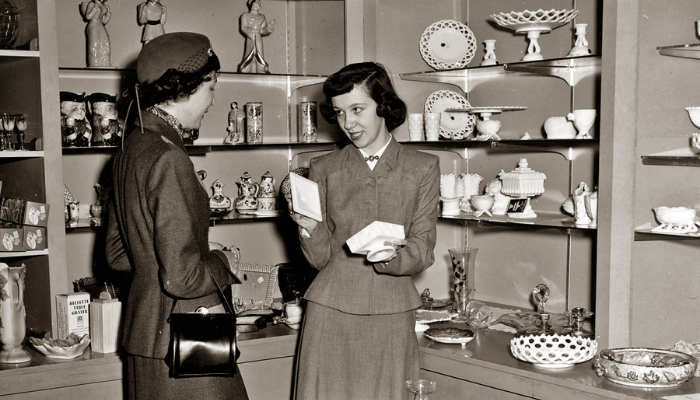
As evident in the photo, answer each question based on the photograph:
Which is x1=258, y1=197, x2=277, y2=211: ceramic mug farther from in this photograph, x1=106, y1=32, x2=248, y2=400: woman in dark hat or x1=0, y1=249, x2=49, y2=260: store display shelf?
x1=106, y1=32, x2=248, y2=400: woman in dark hat

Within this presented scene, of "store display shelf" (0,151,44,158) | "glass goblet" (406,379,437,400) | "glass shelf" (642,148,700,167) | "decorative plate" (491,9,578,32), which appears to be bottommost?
"glass goblet" (406,379,437,400)

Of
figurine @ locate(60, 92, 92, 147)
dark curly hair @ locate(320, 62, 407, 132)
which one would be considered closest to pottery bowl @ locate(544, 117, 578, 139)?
dark curly hair @ locate(320, 62, 407, 132)

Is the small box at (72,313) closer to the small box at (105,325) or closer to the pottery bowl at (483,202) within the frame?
the small box at (105,325)

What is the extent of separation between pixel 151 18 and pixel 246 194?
1074mm

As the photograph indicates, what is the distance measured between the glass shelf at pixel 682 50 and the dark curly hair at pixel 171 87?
1.76 m

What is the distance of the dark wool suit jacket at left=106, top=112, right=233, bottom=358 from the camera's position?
215cm

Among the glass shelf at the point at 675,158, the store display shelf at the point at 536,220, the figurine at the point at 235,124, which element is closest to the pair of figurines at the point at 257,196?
the figurine at the point at 235,124

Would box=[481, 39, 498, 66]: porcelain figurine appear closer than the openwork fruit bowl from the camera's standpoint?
No

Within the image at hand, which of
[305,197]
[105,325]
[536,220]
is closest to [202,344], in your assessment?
[305,197]

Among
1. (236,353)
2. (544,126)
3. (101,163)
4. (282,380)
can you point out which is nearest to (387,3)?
(544,126)

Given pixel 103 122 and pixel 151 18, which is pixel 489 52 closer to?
pixel 151 18

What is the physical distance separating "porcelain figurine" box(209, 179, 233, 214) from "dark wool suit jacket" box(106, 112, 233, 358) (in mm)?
1680

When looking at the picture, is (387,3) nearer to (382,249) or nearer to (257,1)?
(257,1)

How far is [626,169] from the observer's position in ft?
9.48
